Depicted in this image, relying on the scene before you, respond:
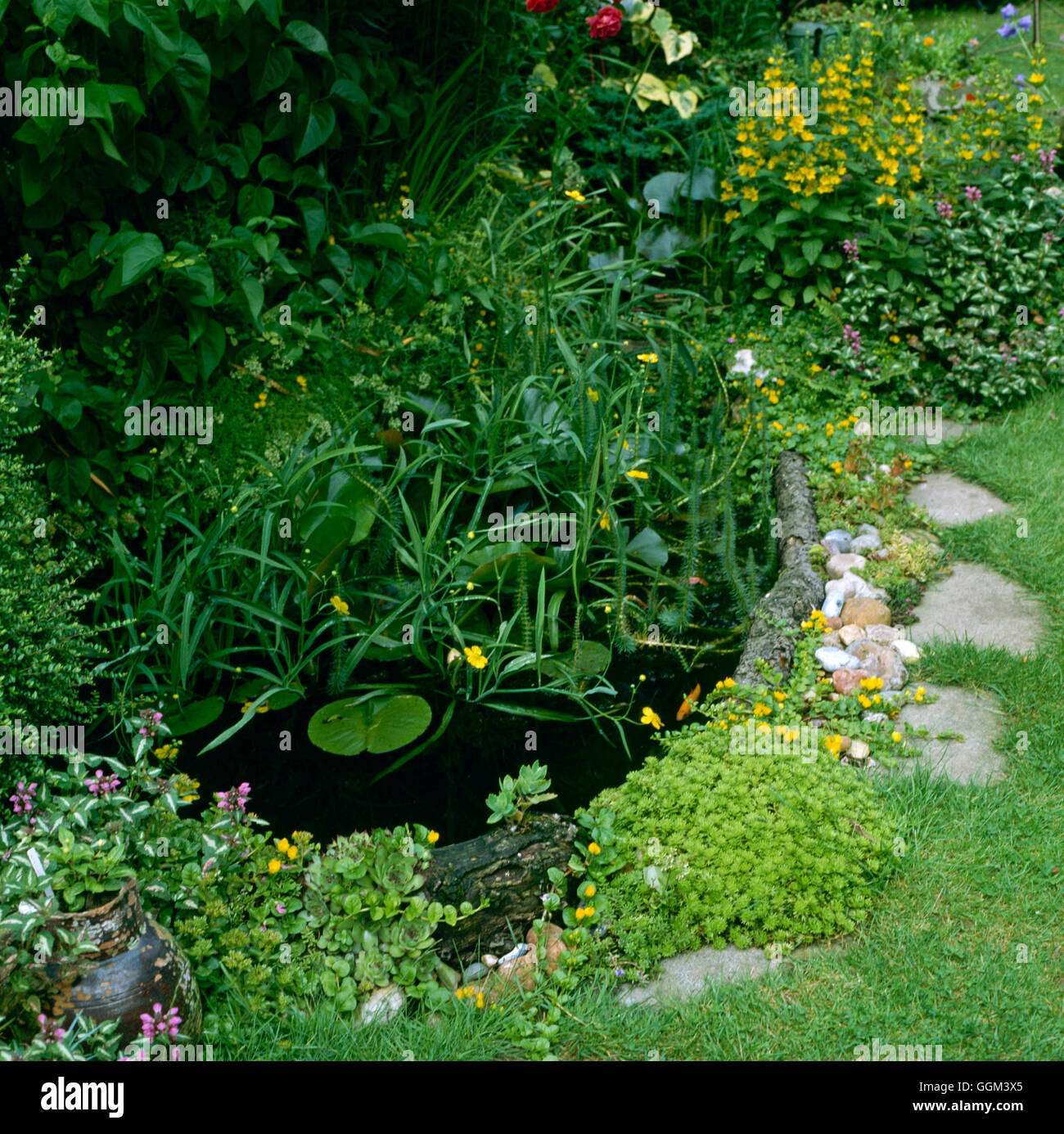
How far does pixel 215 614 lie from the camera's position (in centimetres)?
359

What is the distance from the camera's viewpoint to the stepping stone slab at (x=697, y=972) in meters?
2.48

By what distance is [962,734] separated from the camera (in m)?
3.16

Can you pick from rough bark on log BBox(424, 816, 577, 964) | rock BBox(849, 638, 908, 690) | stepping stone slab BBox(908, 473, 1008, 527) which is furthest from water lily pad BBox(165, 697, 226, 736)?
stepping stone slab BBox(908, 473, 1008, 527)

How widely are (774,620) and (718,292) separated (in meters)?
2.34

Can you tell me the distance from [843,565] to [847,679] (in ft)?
2.24

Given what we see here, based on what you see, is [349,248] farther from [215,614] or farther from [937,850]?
[937,850]

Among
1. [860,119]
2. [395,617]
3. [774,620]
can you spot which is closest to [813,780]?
[774,620]

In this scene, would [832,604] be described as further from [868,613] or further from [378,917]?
[378,917]

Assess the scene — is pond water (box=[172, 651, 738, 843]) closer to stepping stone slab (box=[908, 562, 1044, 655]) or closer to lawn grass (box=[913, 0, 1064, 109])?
stepping stone slab (box=[908, 562, 1044, 655])

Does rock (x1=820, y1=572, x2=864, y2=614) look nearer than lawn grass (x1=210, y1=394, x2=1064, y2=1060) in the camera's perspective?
No

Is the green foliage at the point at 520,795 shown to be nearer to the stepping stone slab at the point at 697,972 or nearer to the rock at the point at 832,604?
the stepping stone slab at the point at 697,972

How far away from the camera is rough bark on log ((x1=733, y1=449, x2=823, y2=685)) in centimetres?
342

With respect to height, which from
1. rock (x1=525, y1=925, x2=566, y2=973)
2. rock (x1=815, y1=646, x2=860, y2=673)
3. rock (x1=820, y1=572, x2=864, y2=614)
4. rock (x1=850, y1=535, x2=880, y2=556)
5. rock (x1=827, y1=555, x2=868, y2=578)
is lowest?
rock (x1=525, y1=925, x2=566, y2=973)

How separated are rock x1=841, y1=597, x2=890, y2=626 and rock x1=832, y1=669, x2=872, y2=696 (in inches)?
12.4
